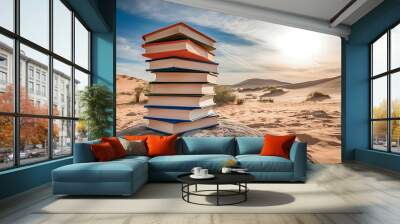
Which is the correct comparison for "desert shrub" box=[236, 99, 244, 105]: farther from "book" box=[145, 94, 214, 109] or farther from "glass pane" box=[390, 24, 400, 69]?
"glass pane" box=[390, 24, 400, 69]

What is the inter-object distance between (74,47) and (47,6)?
1303 mm

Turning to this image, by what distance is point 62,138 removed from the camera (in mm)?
6766

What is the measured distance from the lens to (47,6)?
20.1 feet

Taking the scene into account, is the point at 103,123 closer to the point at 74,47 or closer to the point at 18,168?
the point at 74,47

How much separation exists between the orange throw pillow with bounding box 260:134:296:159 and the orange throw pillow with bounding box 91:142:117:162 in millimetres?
2473

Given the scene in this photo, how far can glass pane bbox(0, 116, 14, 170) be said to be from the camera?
472 cm

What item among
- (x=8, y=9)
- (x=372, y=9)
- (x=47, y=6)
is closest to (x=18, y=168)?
(x=8, y=9)

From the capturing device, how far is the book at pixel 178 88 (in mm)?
8195

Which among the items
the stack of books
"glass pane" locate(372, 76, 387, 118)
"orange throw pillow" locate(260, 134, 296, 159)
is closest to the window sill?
the stack of books

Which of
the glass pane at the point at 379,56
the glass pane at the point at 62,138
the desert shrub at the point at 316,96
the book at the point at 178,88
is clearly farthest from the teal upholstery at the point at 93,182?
the glass pane at the point at 379,56

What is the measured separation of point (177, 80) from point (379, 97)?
175 inches

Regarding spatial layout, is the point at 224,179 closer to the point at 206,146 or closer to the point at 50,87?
the point at 206,146

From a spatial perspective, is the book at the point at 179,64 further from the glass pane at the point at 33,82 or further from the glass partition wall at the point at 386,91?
the glass partition wall at the point at 386,91

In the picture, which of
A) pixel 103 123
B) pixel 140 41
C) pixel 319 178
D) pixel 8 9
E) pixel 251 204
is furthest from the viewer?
pixel 140 41
